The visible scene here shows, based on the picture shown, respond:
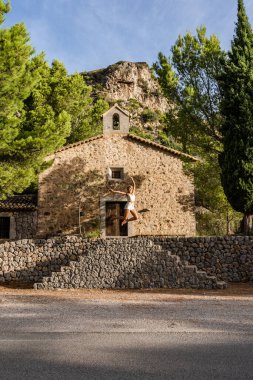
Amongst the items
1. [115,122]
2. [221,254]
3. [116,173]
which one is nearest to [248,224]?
[221,254]

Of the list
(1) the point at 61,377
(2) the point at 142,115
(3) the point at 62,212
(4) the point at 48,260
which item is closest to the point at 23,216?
(3) the point at 62,212

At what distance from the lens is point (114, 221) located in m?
21.6

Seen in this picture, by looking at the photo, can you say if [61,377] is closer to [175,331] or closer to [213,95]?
[175,331]

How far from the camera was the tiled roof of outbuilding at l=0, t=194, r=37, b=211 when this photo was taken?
888 inches

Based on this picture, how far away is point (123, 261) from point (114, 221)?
711cm

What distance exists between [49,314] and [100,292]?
5.03 meters

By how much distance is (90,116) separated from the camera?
96.2 feet

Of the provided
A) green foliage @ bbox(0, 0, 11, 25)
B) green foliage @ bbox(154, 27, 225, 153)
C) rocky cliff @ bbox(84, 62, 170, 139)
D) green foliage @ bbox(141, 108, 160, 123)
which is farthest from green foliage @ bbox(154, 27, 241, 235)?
green foliage @ bbox(141, 108, 160, 123)

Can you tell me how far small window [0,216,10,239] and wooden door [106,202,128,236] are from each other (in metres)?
6.44

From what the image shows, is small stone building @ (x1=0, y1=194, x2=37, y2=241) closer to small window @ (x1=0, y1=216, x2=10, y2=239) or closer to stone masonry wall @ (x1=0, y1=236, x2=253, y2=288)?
small window @ (x1=0, y1=216, x2=10, y2=239)

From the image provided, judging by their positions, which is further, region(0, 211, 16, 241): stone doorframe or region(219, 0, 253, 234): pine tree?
region(0, 211, 16, 241): stone doorframe

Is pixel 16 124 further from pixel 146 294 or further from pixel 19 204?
pixel 146 294

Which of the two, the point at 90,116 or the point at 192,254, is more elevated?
the point at 90,116

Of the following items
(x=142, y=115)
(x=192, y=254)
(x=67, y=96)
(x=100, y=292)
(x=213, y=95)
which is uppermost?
(x=142, y=115)
